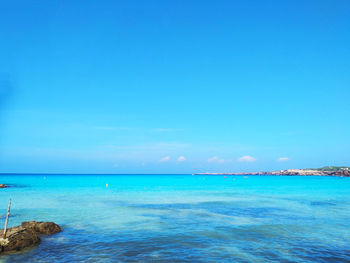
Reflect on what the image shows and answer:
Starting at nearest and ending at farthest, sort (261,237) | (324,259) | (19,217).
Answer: (324,259)
(261,237)
(19,217)

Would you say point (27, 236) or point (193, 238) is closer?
point (27, 236)

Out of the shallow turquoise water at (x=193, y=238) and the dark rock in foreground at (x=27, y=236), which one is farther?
the dark rock in foreground at (x=27, y=236)

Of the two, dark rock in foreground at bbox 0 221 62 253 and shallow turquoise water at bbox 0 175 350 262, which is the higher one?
dark rock in foreground at bbox 0 221 62 253

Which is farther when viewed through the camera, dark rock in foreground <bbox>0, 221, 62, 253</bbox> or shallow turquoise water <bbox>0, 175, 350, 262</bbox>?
dark rock in foreground <bbox>0, 221, 62, 253</bbox>

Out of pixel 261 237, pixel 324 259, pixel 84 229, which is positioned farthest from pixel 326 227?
pixel 84 229

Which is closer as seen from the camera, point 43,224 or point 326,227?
point 43,224

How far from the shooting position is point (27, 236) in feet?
67.4

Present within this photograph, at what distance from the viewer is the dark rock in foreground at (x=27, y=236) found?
1905cm

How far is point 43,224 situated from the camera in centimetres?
2453

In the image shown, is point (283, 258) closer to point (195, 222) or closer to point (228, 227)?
point (228, 227)

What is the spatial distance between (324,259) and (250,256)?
15.5ft

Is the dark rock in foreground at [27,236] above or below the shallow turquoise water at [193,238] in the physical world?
above

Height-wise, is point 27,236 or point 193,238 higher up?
point 27,236

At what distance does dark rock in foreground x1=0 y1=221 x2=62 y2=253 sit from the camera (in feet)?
62.5
